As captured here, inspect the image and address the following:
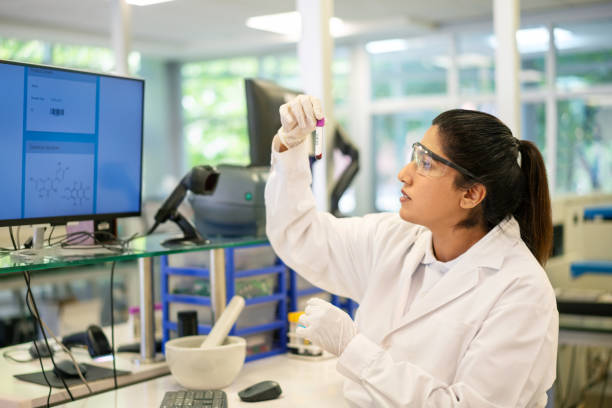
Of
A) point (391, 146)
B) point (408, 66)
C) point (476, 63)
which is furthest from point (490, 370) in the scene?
point (391, 146)

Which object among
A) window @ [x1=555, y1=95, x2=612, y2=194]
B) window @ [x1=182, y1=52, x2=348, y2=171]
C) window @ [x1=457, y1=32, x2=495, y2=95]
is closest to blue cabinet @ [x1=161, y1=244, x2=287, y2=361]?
window @ [x1=555, y1=95, x2=612, y2=194]

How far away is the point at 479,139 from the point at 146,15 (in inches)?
256

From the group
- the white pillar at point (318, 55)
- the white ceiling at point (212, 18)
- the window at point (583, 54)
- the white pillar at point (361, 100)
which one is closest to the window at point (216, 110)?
the white ceiling at point (212, 18)

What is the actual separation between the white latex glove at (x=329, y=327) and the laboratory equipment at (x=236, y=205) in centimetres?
62

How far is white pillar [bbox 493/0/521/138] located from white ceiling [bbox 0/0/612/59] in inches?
143

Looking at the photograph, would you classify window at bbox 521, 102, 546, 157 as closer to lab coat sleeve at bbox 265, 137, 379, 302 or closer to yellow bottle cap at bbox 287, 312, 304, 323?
yellow bottle cap at bbox 287, 312, 304, 323

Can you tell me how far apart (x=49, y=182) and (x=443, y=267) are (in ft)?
3.11

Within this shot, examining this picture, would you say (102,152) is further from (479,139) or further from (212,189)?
(479,139)

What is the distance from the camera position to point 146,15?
737cm

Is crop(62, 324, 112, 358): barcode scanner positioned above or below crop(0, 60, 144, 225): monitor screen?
below

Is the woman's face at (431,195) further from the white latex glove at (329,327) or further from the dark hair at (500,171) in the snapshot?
the white latex glove at (329,327)

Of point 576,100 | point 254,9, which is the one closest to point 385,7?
point 254,9

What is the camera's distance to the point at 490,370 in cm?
134

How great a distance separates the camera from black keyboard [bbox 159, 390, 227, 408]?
1551 mm
